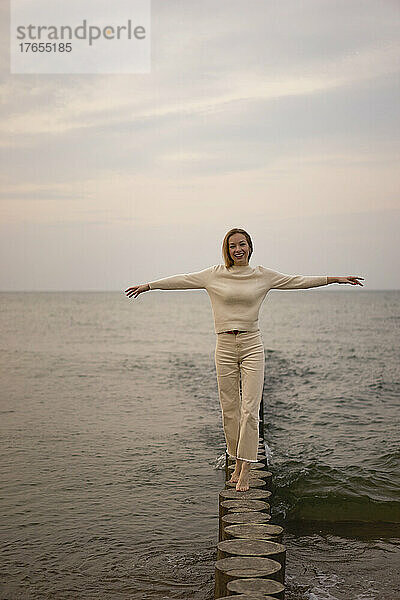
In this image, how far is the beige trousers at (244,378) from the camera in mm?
7359

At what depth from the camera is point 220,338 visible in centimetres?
751

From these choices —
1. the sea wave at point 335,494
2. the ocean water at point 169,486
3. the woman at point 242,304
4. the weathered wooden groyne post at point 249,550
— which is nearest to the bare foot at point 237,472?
the woman at point 242,304

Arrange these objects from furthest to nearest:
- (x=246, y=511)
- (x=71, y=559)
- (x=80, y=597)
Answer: (x=71, y=559) → (x=80, y=597) → (x=246, y=511)

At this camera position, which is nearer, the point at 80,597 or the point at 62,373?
the point at 80,597

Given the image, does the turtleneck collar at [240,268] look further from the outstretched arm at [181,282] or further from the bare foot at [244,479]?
the bare foot at [244,479]

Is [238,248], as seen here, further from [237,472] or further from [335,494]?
[335,494]

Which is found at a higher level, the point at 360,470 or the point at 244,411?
the point at 244,411

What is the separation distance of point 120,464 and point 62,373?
16669 millimetres

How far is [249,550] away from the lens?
19.0 ft

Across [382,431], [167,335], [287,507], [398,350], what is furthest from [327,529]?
[167,335]

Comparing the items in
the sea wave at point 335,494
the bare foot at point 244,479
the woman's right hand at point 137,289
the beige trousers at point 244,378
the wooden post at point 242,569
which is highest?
the woman's right hand at point 137,289

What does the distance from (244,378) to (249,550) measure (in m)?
2.03

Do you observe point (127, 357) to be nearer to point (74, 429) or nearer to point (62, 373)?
point (62, 373)

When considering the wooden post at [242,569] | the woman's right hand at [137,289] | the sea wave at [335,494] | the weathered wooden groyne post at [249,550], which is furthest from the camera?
the sea wave at [335,494]
